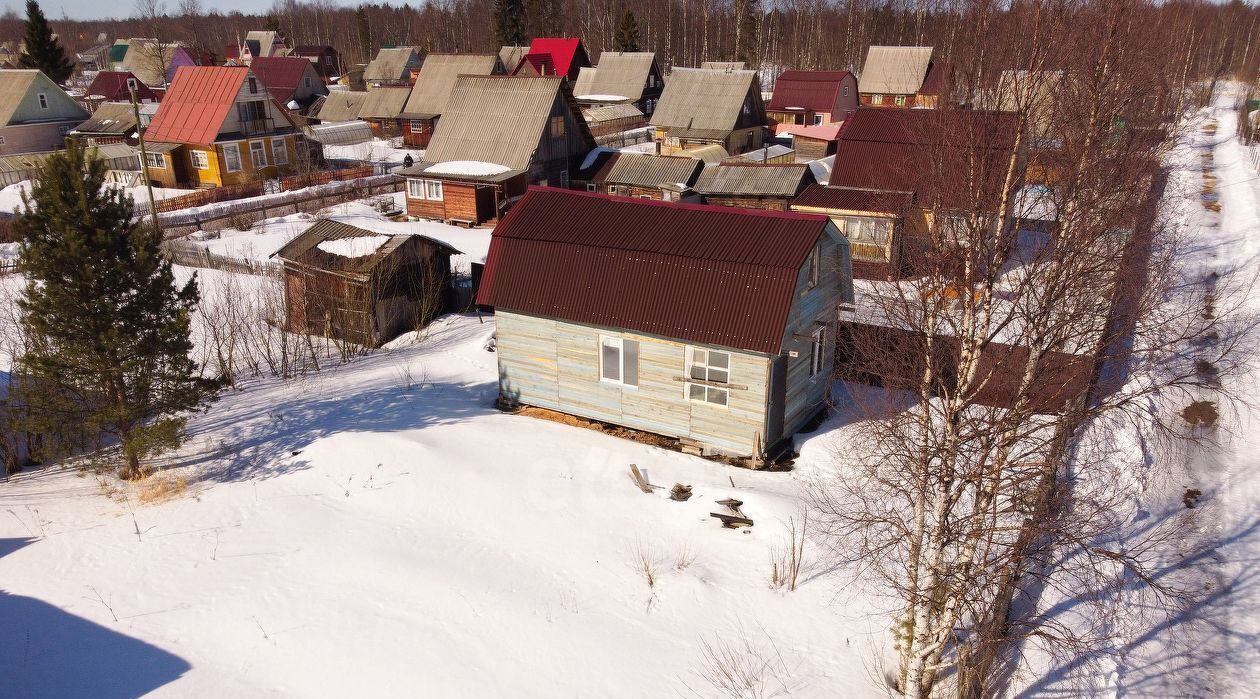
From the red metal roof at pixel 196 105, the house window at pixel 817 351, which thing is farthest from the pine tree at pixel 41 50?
the house window at pixel 817 351

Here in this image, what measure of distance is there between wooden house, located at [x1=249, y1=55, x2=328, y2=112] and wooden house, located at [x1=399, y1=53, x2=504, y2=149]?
1747 cm

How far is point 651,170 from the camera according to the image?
3397cm

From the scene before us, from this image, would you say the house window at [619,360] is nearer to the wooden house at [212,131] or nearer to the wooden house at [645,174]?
the wooden house at [645,174]

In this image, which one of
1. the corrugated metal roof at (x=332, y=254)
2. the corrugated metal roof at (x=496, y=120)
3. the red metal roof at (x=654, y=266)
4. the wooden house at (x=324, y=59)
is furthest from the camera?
the wooden house at (x=324, y=59)

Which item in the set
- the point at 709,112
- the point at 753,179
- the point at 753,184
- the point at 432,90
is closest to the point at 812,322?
the point at 753,184

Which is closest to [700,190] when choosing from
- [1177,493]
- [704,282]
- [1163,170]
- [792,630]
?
[1163,170]

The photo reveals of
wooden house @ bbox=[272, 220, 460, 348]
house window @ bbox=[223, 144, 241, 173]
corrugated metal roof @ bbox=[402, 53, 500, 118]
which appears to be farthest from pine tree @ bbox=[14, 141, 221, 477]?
corrugated metal roof @ bbox=[402, 53, 500, 118]

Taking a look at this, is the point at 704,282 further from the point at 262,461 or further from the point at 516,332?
the point at 262,461

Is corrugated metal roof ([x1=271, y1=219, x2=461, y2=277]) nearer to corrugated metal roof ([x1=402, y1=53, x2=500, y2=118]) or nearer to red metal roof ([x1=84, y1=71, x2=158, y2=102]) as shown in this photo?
corrugated metal roof ([x1=402, y1=53, x2=500, y2=118])

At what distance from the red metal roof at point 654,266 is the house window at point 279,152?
109 feet

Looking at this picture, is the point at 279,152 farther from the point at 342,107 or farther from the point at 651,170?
the point at 651,170

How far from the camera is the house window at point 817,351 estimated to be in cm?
1653

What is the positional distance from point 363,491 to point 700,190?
21337mm

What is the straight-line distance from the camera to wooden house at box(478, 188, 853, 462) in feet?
49.0
